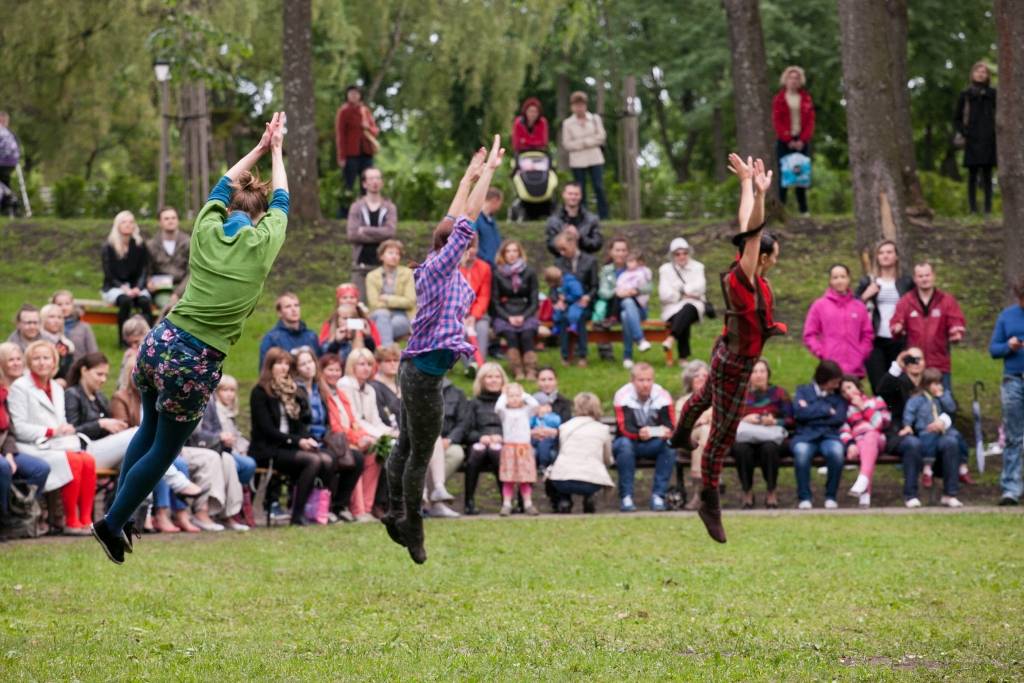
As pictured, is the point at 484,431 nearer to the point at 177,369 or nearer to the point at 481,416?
the point at 481,416

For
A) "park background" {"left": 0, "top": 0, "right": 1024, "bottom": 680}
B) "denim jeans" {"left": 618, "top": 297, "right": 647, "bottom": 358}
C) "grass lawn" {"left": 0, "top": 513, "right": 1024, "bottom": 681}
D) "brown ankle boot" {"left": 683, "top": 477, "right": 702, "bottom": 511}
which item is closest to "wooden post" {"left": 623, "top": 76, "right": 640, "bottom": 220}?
"park background" {"left": 0, "top": 0, "right": 1024, "bottom": 680}

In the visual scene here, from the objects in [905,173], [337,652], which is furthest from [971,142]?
[337,652]

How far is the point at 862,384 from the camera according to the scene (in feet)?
63.0

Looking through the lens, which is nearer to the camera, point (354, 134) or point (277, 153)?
point (277, 153)

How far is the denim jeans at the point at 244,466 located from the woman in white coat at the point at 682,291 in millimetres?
5885

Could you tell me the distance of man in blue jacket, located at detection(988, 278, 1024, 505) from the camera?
15.8 m


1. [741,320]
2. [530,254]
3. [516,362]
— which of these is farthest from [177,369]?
[530,254]

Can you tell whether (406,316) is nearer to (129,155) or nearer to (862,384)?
(862,384)

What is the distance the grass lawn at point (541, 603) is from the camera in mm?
9164

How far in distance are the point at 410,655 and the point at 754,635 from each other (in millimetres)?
2095

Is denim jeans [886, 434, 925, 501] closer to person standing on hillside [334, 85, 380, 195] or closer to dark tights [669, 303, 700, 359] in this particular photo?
dark tights [669, 303, 700, 359]

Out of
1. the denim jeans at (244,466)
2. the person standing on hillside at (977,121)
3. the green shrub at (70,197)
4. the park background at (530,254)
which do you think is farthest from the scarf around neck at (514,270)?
the green shrub at (70,197)

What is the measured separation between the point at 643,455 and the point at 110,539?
7.85 metres

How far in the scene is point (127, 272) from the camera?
1909 cm
